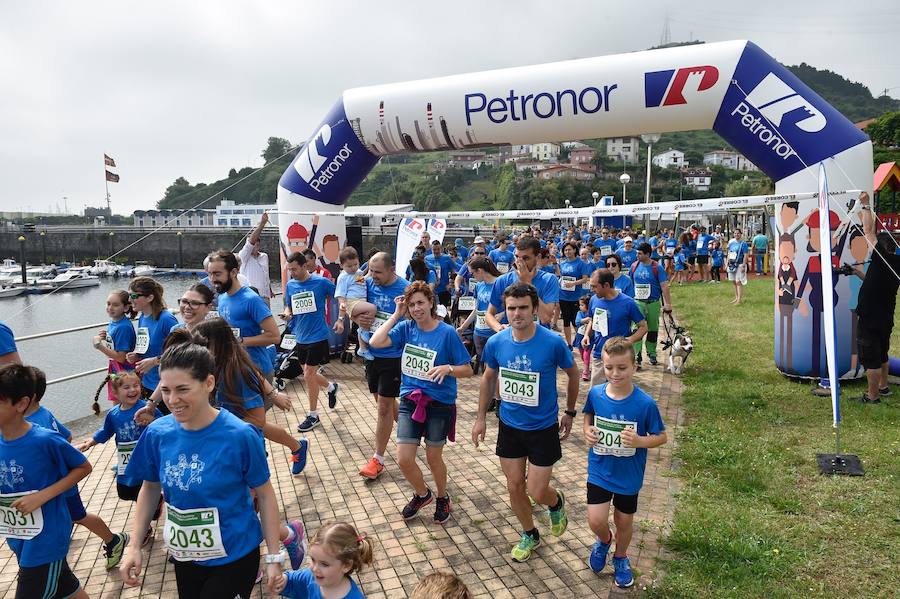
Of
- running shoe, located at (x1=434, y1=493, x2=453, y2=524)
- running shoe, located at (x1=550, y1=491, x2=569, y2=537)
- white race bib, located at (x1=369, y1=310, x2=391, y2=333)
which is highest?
white race bib, located at (x1=369, y1=310, x2=391, y2=333)

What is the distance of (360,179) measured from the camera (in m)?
9.96

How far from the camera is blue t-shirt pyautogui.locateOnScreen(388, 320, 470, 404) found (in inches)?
165

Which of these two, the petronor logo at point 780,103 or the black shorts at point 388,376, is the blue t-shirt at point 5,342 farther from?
the petronor logo at point 780,103

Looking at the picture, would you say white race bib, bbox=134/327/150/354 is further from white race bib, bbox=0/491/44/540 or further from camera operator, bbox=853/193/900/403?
camera operator, bbox=853/193/900/403

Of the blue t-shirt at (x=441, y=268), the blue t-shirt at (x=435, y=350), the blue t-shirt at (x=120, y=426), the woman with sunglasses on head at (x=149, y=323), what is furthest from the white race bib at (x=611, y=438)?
the blue t-shirt at (x=441, y=268)

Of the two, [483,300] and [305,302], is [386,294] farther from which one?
[483,300]

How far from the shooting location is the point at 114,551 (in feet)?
12.8

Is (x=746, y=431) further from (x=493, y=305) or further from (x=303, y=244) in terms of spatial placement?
(x=303, y=244)

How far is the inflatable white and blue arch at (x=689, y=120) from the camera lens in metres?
6.78

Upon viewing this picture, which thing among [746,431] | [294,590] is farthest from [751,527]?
[294,590]

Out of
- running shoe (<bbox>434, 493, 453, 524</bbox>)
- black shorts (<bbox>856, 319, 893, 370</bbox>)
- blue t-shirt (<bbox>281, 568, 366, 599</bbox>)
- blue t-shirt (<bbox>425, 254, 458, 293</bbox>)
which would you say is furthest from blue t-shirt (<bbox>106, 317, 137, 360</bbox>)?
black shorts (<bbox>856, 319, 893, 370</bbox>)

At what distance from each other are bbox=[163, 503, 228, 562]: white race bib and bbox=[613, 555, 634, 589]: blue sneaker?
241 cm

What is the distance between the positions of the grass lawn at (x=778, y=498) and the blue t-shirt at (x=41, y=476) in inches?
129

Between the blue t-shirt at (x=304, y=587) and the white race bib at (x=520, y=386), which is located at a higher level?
the white race bib at (x=520, y=386)
